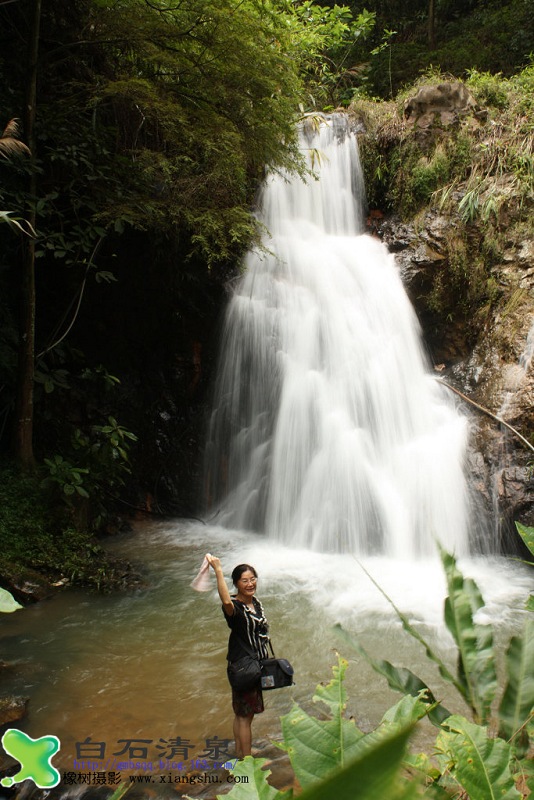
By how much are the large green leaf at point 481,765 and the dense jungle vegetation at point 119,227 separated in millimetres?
4611

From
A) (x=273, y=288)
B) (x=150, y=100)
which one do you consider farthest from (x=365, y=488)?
(x=150, y=100)

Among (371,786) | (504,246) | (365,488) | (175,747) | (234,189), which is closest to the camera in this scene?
(371,786)

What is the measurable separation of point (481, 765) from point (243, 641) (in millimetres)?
2158

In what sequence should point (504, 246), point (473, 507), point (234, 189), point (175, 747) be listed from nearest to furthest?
1. point (175, 747)
2. point (473, 507)
3. point (234, 189)
4. point (504, 246)

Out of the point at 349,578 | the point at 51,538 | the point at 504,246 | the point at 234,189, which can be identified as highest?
the point at 234,189

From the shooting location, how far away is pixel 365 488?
6.91 meters

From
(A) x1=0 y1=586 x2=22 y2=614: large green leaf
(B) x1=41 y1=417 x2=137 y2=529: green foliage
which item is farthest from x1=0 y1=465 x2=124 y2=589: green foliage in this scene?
(A) x1=0 y1=586 x2=22 y2=614: large green leaf

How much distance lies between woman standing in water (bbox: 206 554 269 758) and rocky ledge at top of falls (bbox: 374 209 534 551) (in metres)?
4.15

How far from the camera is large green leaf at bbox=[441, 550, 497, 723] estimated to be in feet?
4.77

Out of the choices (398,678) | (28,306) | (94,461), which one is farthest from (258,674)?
(28,306)

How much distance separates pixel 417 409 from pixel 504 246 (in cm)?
286

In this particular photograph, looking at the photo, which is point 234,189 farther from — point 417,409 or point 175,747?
point 175,747

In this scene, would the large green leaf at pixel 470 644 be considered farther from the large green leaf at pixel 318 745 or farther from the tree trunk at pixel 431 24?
the tree trunk at pixel 431 24

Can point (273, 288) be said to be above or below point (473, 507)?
above
